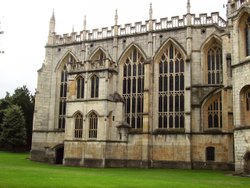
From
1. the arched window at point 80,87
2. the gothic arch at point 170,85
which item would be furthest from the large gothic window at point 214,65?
the arched window at point 80,87

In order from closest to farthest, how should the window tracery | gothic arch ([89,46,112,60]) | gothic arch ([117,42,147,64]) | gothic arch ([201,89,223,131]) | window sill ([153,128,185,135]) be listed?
gothic arch ([201,89,223,131])
window sill ([153,128,185,135])
the window tracery
gothic arch ([117,42,147,64])
gothic arch ([89,46,112,60])

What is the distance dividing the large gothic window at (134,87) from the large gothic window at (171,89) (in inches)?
94.3

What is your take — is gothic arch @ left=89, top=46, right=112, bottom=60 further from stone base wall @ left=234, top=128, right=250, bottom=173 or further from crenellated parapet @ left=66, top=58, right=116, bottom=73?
stone base wall @ left=234, top=128, right=250, bottom=173

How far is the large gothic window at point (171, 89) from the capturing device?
124 feet

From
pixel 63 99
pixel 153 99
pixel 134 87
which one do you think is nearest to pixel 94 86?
pixel 134 87

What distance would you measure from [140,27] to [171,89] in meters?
8.69

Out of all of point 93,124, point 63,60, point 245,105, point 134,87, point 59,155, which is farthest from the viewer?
point 63,60

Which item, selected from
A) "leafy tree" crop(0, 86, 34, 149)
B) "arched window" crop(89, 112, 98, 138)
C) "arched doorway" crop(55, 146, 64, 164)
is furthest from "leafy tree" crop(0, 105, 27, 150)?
"arched window" crop(89, 112, 98, 138)

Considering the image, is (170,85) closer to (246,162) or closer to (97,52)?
(97,52)

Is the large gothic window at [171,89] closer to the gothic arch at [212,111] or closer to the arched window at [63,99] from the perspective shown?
the gothic arch at [212,111]

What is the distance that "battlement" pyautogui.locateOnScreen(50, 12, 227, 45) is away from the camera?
37.9 meters

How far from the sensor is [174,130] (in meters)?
Answer: 37.0

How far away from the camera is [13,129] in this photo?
201 feet

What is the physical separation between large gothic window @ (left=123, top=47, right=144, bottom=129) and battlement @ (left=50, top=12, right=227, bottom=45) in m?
2.73
